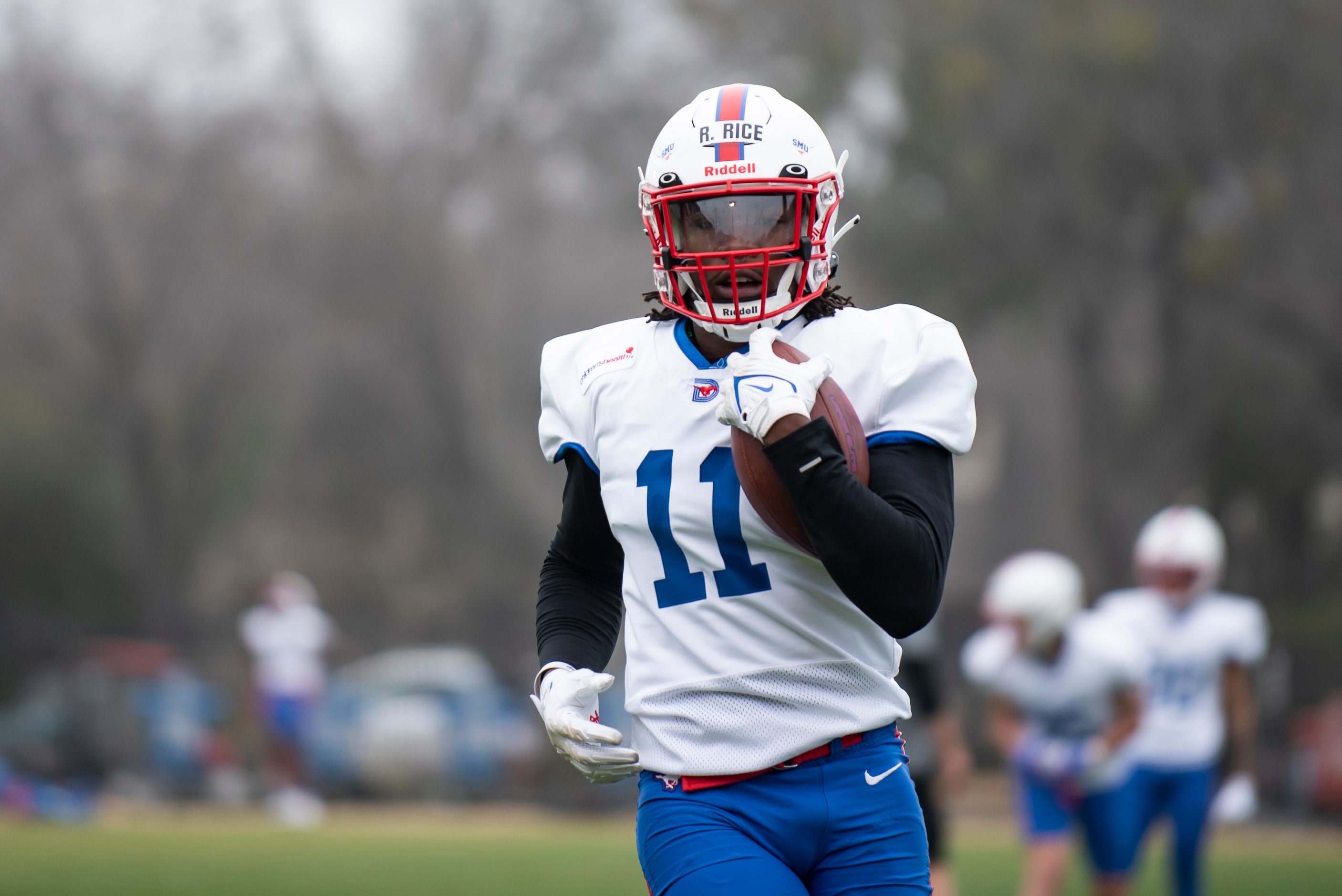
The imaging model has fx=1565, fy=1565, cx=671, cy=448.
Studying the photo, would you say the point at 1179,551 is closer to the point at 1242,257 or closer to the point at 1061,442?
the point at 1242,257

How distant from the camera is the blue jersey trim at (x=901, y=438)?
2.63 meters

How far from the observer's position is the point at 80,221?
22562 millimetres

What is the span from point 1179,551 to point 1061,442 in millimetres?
17116

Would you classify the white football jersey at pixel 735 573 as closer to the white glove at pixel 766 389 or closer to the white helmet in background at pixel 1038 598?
the white glove at pixel 766 389

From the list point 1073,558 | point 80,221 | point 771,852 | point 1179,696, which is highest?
point 80,221

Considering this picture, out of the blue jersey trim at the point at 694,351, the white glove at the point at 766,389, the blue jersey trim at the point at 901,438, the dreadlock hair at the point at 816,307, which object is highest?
the dreadlock hair at the point at 816,307

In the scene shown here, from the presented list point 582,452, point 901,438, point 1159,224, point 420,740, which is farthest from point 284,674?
point 901,438

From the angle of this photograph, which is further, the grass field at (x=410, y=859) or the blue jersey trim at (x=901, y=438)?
the grass field at (x=410, y=859)

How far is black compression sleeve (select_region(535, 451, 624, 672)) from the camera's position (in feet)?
9.69

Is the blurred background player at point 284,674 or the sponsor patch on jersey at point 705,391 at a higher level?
the blurred background player at point 284,674

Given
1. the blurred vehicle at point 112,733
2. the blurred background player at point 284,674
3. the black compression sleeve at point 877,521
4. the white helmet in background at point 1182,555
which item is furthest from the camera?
the blurred vehicle at point 112,733

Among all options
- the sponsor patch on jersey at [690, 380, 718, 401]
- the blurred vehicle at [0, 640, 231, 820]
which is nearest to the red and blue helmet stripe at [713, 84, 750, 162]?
the sponsor patch on jersey at [690, 380, 718, 401]

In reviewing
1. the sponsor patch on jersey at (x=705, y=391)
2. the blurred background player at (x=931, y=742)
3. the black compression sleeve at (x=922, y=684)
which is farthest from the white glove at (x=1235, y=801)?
the sponsor patch on jersey at (x=705, y=391)

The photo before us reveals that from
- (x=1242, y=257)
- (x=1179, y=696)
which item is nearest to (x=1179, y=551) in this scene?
(x=1179, y=696)
